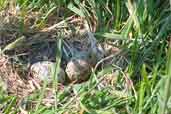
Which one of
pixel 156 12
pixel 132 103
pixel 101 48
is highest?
pixel 156 12

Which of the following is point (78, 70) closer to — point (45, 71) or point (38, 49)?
point (45, 71)

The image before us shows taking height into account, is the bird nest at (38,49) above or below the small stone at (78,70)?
above

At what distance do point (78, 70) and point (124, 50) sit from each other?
200 millimetres

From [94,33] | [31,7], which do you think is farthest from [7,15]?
[94,33]

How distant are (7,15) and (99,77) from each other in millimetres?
564

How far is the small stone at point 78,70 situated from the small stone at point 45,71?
30 millimetres

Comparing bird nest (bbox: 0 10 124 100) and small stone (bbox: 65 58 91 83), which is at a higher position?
bird nest (bbox: 0 10 124 100)

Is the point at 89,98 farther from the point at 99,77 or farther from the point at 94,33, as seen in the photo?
the point at 94,33

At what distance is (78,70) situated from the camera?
1818 millimetres

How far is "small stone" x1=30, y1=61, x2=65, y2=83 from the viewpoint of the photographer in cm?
181

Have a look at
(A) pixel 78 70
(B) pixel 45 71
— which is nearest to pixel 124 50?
(A) pixel 78 70

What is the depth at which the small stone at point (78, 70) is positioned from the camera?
182 cm

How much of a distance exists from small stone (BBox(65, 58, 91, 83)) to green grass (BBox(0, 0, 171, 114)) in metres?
0.04

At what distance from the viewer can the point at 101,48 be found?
1909 mm
